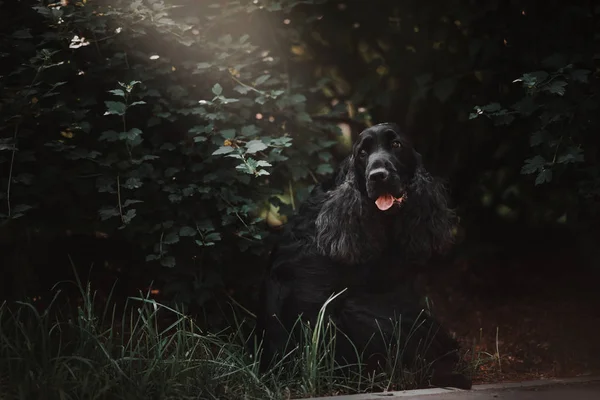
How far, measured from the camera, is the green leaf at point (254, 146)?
13.6 ft

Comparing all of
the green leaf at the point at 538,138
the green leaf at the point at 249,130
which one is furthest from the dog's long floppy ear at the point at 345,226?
the green leaf at the point at 538,138

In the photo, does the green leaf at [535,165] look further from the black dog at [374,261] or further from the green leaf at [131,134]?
the green leaf at [131,134]

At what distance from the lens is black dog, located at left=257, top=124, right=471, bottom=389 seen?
353 cm

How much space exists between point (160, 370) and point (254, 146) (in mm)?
1426

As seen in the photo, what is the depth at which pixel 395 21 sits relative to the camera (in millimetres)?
4621

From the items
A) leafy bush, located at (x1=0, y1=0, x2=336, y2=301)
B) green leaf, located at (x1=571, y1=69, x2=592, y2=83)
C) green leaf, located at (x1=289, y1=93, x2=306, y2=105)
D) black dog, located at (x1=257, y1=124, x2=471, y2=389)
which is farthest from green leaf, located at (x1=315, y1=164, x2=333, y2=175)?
green leaf, located at (x1=571, y1=69, x2=592, y2=83)

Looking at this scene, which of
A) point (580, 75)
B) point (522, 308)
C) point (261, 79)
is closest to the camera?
point (580, 75)

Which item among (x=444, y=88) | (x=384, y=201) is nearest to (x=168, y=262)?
(x=384, y=201)

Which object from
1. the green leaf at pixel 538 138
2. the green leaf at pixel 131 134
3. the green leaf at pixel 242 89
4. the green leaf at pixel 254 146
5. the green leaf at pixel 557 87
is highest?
the green leaf at pixel 557 87

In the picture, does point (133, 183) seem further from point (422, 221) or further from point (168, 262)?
point (422, 221)

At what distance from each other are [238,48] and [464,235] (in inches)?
68.3

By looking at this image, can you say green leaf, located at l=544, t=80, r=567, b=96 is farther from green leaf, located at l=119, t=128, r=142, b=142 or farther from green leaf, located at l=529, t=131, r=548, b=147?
green leaf, located at l=119, t=128, r=142, b=142

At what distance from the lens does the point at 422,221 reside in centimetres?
358

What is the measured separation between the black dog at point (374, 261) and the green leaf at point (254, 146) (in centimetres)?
60
